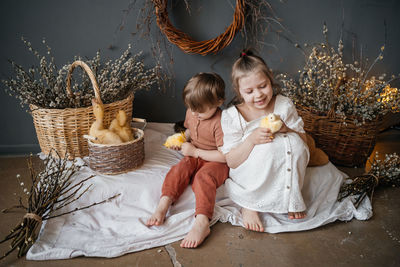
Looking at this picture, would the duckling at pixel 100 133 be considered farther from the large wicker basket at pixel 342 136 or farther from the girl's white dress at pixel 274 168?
the large wicker basket at pixel 342 136

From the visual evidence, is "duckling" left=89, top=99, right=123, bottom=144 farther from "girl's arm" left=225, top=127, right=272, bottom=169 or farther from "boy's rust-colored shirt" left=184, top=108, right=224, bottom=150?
"girl's arm" left=225, top=127, right=272, bottom=169

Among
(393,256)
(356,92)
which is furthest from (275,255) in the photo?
(356,92)

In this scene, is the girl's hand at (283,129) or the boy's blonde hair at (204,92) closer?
the girl's hand at (283,129)

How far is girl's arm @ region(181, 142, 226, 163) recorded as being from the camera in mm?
1949

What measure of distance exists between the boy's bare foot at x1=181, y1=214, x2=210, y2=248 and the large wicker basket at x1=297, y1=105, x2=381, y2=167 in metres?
1.18

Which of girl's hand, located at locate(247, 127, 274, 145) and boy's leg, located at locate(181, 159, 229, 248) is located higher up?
girl's hand, located at locate(247, 127, 274, 145)

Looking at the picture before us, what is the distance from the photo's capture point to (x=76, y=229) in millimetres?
1641

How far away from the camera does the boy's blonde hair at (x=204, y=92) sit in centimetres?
187

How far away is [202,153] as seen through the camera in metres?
2.00

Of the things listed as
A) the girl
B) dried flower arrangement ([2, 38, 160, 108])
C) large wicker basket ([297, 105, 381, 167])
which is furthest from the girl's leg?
dried flower arrangement ([2, 38, 160, 108])

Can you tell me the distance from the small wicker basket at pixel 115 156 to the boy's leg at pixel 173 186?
0.25 metres

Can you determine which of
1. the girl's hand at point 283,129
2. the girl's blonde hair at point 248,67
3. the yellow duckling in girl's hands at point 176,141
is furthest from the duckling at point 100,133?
the girl's hand at point 283,129

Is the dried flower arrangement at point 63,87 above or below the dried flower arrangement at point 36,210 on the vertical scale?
above

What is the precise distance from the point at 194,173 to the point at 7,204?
113cm
